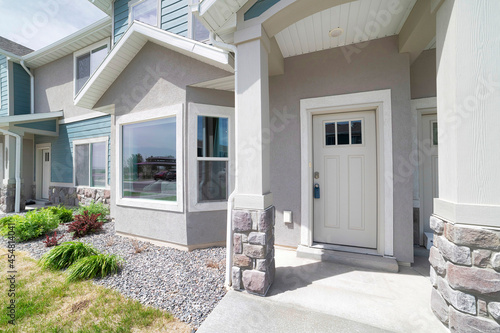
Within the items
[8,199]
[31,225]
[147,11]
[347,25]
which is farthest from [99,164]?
[347,25]

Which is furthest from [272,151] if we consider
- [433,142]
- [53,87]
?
[53,87]

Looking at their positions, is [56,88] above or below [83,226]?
above

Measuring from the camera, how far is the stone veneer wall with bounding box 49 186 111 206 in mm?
6160

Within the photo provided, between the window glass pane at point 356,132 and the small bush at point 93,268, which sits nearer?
the small bush at point 93,268

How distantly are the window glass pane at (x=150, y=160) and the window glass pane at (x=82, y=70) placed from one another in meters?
4.44

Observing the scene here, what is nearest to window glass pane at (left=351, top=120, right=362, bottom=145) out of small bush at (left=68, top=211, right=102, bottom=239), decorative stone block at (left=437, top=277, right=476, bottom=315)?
decorative stone block at (left=437, top=277, right=476, bottom=315)

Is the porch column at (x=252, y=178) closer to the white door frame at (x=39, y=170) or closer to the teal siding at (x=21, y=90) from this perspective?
the white door frame at (x=39, y=170)

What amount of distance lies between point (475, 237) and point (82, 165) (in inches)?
351

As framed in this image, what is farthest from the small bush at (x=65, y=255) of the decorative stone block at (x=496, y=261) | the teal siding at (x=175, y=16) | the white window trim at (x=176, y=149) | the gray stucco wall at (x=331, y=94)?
the teal siding at (x=175, y=16)

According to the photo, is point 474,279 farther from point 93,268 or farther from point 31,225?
point 31,225

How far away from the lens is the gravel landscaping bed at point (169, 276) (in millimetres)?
2133

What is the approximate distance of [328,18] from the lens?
253 centimetres

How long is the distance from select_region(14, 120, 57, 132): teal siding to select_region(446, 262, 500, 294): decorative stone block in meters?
10.2

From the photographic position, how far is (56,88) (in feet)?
24.0
